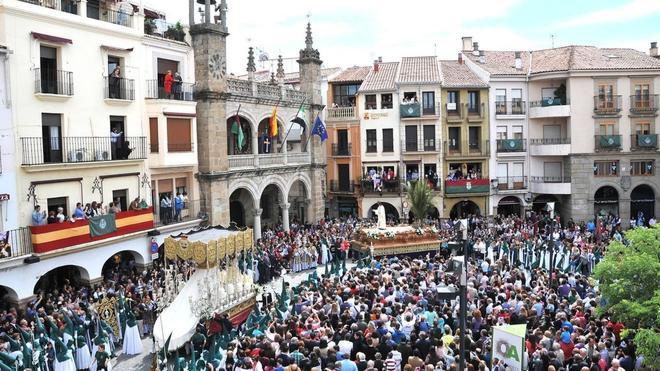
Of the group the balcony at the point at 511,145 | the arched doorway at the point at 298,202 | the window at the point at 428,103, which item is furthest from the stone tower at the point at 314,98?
the balcony at the point at 511,145

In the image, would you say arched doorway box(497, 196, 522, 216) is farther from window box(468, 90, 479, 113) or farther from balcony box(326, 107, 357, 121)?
balcony box(326, 107, 357, 121)

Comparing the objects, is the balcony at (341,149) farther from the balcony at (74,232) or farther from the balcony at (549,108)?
the balcony at (74,232)

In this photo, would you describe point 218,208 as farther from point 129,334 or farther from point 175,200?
point 129,334

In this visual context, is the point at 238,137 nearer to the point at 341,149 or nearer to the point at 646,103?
the point at 341,149

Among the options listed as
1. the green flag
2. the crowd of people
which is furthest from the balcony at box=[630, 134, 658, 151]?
the green flag

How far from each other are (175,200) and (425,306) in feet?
49.6

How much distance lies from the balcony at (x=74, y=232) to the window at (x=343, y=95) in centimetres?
2157

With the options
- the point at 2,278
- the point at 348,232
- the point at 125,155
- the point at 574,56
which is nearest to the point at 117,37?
the point at 125,155

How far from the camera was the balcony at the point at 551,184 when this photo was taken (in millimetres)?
41219

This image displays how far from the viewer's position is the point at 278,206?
40562mm

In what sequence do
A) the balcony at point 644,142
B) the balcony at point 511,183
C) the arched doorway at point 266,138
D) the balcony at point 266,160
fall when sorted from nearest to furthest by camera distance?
1. the balcony at point 266,160
2. the arched doorway at point 266,138
3. the balcony at point 644,142
4. the balcony at point 511,183

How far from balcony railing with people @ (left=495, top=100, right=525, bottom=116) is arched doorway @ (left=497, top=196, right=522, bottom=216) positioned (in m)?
5.67

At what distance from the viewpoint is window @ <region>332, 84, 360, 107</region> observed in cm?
4556

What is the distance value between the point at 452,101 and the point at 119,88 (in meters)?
23.7
